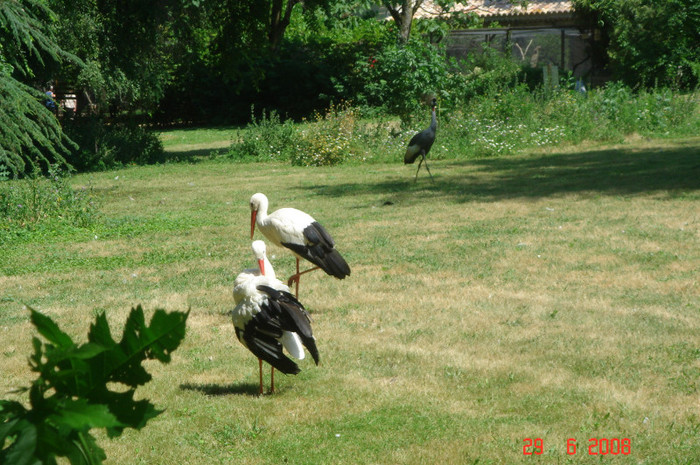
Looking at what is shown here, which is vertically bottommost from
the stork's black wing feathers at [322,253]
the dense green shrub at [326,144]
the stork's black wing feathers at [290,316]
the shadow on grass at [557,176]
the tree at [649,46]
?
the shadow on grass at [557,176]

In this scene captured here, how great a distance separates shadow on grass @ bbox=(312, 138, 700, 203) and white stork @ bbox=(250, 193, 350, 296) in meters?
5.94

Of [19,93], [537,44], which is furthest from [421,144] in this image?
[537,44]

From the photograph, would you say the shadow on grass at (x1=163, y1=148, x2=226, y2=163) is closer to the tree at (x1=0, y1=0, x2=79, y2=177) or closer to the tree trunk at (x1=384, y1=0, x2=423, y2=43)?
the tree at (x1=0, y1=0, x2=79, y2=177)

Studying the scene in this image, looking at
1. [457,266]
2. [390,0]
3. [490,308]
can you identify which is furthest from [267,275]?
[390,0]

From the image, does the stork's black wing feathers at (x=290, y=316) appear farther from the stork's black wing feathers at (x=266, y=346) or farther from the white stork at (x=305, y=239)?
the white stork at (x=305, y=239)

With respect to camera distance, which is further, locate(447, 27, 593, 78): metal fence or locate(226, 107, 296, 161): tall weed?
locate(447, 27, 593, 78): metal fence

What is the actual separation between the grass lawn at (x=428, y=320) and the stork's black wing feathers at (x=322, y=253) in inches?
14.1

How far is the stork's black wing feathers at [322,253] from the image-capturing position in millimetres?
6941

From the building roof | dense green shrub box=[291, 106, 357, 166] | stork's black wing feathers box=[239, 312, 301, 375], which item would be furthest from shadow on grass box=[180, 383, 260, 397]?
the building roof

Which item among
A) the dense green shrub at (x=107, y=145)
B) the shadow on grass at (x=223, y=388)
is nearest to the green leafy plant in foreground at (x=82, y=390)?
the shadow on grass at (x=223, y=388)

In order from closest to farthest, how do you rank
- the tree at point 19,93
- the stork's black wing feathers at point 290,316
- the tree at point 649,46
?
the stork's black wing feathers at point 290,316 < the tree at point 19,93 < the tree at point 649,46

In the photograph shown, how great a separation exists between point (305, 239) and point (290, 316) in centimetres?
246

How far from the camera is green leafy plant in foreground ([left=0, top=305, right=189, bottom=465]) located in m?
0.60

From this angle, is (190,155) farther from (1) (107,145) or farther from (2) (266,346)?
(2) (266,346)
